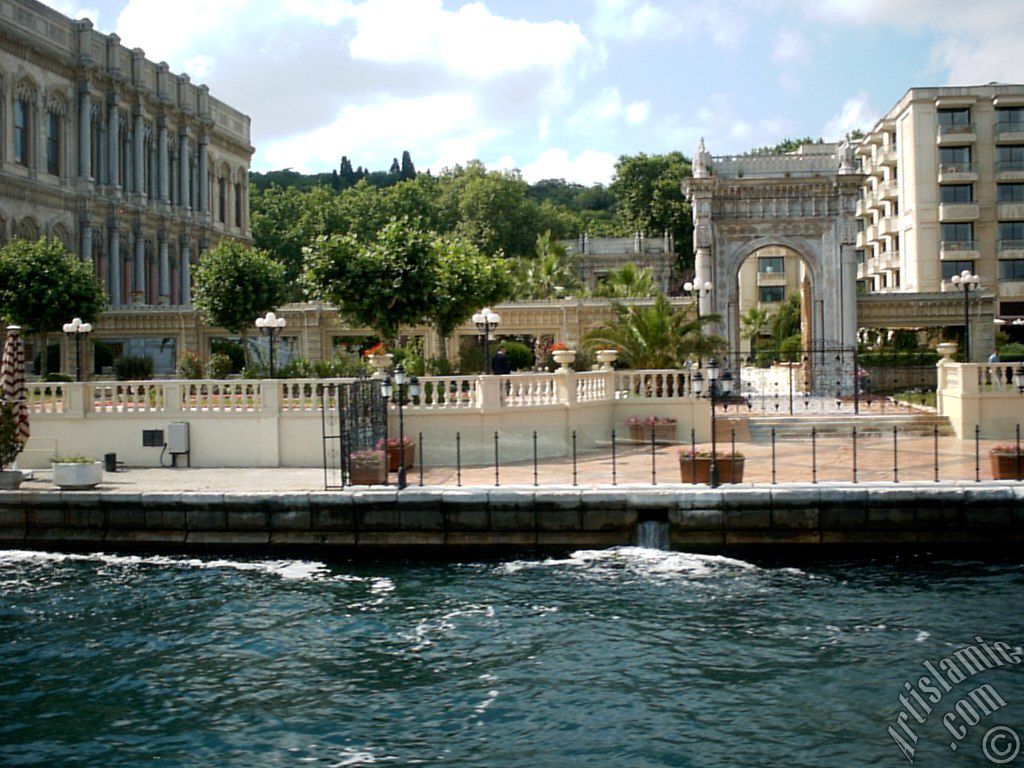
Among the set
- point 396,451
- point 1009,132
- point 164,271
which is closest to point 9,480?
point 396,451

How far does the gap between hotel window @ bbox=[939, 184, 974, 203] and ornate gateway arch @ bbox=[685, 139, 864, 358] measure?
75.1 feet

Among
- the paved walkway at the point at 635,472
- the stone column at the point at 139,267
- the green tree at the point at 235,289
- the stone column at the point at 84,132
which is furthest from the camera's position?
the stone column at the point at 139,267

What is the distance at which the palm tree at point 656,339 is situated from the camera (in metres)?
29.7

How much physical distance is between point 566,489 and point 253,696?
790 cm

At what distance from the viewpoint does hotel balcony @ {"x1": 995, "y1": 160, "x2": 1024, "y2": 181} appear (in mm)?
57688

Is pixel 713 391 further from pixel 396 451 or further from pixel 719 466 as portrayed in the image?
pixel 396 451

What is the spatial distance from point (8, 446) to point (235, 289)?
2034 centimetres

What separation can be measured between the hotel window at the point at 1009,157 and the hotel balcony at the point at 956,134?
1.49 metres

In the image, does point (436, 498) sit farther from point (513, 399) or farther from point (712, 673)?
point (712, 673)

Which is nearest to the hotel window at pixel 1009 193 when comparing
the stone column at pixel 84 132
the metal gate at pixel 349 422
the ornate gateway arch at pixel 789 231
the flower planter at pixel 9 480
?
the ornate gateway arch at pixel 789 231

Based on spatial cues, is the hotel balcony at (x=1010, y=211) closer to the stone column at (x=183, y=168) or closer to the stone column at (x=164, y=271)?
the stone column at (x=164, y=271)

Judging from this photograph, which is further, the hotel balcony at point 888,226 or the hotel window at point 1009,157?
the hotel balcony at point 888,226

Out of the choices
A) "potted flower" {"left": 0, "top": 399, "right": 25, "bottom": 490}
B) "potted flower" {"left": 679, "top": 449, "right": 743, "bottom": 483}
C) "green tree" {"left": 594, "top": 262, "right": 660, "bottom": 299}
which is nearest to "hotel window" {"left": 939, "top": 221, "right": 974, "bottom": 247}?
"green tree" {"left": 594, "top": 262, "right": 660, "bottom": 299}

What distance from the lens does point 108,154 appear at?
184 feet
